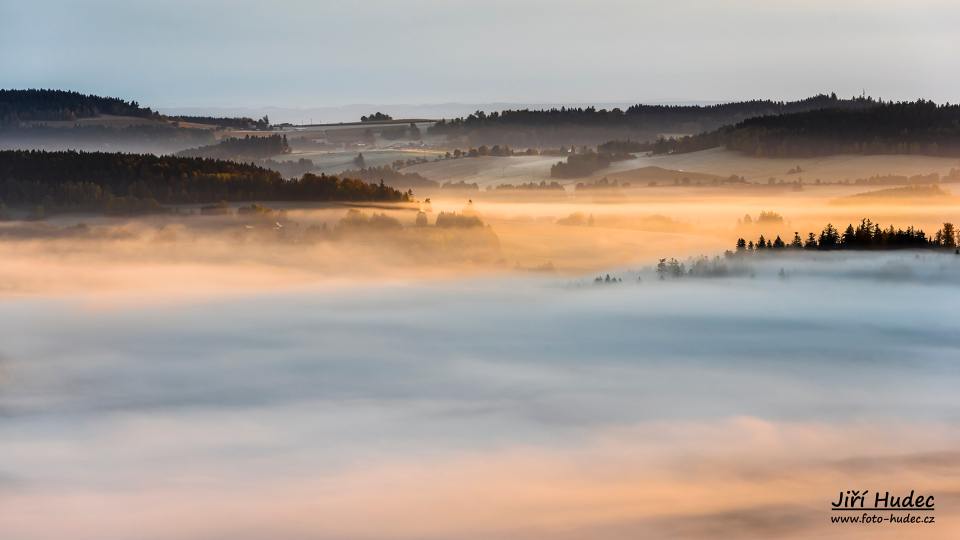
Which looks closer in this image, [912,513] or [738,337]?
[912,513]

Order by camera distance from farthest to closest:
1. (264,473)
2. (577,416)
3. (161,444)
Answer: (577,416)
(161,444)
(264,473)

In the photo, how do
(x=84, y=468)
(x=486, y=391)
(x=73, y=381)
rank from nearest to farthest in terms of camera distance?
1. (x=84, y=468)
2. (x=486, y=391)
3. (x=73, y=381)

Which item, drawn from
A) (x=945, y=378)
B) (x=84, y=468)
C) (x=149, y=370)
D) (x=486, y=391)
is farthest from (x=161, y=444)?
(x=149, y=370)

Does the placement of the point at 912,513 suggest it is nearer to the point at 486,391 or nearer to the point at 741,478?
the point at 741,478

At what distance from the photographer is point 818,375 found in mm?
151250

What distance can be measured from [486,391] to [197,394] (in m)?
29.5

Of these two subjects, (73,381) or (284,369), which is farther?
(284,369)

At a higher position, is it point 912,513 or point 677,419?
point 912,513

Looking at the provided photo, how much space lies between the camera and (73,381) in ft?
571

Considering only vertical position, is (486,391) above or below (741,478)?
below

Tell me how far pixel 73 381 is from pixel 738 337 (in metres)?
72.0

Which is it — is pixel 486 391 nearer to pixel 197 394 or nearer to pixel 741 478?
pixel 197 394

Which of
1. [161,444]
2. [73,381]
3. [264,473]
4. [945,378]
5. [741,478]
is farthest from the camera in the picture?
[73,381]

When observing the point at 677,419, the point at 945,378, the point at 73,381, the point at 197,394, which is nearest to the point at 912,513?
the point at 677,419
